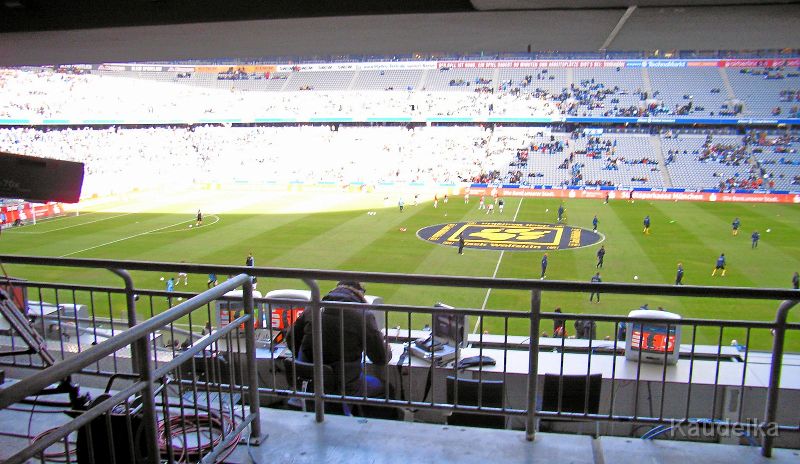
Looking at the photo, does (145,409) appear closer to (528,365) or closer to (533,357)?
(533,357)

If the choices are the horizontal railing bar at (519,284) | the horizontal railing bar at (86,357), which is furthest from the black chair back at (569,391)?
the horizontal railing bar at (86,357)

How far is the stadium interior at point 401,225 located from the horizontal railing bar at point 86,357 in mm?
10

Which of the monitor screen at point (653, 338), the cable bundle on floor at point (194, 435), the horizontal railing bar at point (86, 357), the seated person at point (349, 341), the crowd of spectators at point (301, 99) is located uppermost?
the crowd of spectators at point (301, 99)

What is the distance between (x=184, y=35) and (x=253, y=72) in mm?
64387

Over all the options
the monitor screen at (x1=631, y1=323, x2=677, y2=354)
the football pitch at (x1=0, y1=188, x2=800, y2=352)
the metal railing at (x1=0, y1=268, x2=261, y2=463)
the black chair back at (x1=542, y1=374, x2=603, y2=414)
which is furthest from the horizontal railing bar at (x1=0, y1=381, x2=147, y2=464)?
the football pitch at (x1=0, y1=188, x2=800, y2=352)

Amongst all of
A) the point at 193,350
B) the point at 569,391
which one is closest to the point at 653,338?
the point at 569,391

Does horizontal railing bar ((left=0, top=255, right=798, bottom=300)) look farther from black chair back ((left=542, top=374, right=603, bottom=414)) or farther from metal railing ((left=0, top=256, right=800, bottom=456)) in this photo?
black chair back ((left=542, top=374, right=603, bottom=414))

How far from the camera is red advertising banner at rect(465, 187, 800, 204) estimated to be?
3684cm

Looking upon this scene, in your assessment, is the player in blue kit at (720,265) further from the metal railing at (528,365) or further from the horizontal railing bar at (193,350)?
the horizontal railing bar at (193,350)

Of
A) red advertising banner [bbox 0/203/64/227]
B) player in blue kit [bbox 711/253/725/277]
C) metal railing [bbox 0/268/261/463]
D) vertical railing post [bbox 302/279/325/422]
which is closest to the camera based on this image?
metal railing [bbox 0/268/261/463]

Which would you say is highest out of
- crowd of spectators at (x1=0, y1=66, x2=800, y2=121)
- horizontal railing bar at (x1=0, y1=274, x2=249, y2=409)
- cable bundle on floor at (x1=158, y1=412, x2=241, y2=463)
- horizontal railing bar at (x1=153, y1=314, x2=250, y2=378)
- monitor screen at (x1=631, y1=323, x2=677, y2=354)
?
crowd of spectators at (x1=0, y1=66, x2=800, y2=121)

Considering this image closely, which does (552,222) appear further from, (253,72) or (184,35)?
(253,72)

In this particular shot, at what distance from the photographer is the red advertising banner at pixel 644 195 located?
36844 mm

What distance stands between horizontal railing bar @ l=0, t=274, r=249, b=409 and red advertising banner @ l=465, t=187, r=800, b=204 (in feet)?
125
